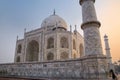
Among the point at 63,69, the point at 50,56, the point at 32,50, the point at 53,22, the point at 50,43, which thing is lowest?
the point at 63,69

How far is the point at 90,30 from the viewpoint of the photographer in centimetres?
551

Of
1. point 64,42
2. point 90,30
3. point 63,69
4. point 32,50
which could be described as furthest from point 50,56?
point 90,30

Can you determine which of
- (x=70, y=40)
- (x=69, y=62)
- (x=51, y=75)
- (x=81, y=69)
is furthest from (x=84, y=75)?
(x=70, y=40)

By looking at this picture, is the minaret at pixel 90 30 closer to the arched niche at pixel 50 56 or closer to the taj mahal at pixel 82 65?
the taj mahal at pixel 82 65

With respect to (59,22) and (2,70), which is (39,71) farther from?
(59,22)

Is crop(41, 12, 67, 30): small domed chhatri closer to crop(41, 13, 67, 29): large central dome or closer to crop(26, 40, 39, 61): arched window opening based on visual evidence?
crop(41, 13, 67, 29): large central dome

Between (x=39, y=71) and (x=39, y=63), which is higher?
(x=39, y=63)

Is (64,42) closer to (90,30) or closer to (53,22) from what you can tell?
(53,22)

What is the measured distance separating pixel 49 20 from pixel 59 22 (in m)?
2.26

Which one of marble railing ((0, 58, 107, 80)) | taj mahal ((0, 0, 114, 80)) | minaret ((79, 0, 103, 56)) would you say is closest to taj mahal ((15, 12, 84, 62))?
taj mahal ((0, 0, 114, 80))

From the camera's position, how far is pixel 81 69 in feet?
18.5

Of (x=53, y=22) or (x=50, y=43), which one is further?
(x=53, y=22)

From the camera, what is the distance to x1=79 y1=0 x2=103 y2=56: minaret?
5.24 metres

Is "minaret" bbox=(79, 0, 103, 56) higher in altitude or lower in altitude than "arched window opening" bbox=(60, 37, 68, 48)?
lower
